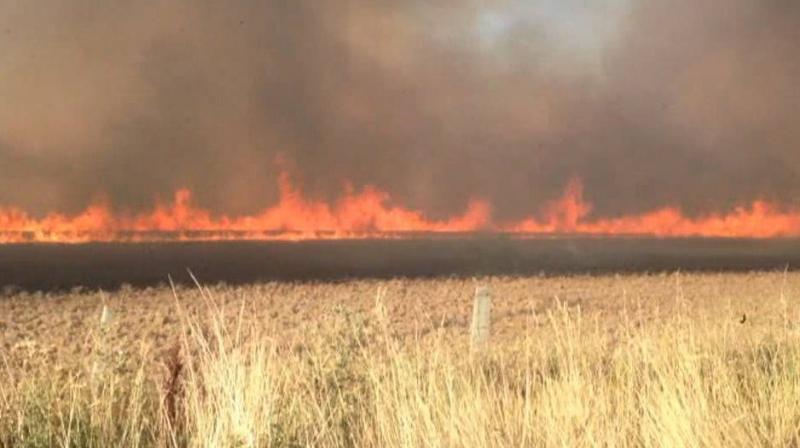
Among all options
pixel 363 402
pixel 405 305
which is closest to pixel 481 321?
pixel 363 402

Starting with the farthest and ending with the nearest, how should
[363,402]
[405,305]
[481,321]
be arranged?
1. [405,305]
2. [481,321]
3. [363,402]

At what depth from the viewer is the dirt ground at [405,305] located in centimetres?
1555

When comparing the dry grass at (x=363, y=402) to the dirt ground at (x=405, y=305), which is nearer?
the dry grass at (x=363, y=402)

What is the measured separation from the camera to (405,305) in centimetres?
2428

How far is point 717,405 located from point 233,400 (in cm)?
337

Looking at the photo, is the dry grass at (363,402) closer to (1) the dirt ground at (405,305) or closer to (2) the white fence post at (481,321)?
(1) the dirt ground at (405,305)

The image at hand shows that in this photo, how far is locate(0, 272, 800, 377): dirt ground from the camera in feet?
51.0

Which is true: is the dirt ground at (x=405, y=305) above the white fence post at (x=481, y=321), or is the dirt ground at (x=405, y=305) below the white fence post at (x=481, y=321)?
below

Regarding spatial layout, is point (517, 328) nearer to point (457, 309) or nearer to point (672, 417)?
point (457, 309)

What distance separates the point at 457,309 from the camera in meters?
23.4

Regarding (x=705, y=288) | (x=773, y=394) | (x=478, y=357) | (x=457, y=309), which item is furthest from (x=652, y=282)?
(x=773, y=394)

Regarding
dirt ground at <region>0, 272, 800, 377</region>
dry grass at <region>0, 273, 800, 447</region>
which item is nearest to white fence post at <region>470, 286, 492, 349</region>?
dirt ground at <region>0, 272, 800, 377</region>

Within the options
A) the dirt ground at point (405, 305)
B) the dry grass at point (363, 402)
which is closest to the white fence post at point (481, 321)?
the dirt ground at point (405, 305)

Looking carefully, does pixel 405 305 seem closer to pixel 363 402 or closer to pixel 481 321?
pixel 481 321
